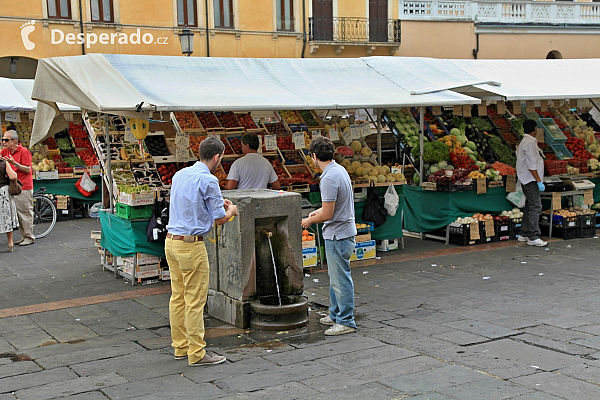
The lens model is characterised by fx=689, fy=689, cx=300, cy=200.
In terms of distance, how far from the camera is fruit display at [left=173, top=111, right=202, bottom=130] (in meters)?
10.3

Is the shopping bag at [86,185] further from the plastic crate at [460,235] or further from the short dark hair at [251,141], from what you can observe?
the plastic crate at [460,235]

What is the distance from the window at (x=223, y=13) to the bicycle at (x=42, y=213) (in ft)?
36.6

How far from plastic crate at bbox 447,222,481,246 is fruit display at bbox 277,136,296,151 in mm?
2805

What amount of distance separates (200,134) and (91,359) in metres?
5.12

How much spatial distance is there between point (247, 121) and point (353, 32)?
1510 cm

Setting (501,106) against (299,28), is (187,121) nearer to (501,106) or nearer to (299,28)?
(501,106)

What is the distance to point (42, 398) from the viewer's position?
16.0 ft

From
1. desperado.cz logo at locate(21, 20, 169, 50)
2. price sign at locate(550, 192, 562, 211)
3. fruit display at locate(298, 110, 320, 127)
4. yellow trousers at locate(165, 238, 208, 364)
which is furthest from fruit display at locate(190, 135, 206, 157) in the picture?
desperado.cz logo at locate(21, 20, 169, 50)

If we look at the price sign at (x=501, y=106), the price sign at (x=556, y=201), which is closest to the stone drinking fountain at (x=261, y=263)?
the price sign at (x=501, y=106)

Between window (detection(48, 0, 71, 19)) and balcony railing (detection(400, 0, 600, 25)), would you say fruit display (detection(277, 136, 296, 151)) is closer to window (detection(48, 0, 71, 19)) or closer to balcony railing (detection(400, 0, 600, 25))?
window (detection(48, 0, 71, 19))

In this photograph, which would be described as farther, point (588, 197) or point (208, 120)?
point (588, 197)

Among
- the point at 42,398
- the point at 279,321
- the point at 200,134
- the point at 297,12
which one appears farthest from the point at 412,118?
the point at 297,12

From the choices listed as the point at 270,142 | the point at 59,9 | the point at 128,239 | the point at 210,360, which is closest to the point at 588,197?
the point at 270,142

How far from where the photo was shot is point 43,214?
13.4 meters
